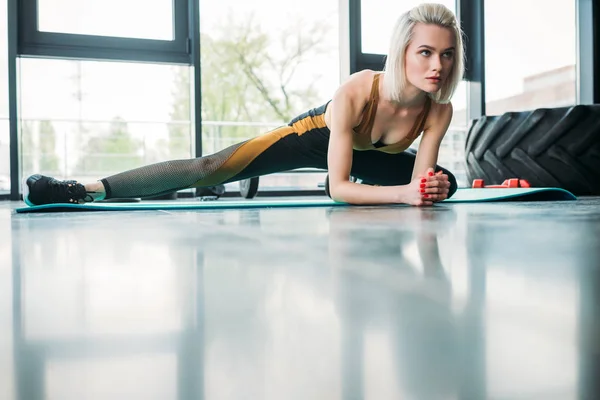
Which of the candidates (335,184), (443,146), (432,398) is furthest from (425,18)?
(443,146)

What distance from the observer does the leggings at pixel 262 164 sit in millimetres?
1851

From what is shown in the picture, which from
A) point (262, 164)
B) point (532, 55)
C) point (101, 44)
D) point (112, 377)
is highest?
point (532, 55)

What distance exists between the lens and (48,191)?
5.46 feet

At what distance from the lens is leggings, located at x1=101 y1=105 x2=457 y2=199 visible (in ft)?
6.07

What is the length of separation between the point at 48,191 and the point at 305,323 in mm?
1565

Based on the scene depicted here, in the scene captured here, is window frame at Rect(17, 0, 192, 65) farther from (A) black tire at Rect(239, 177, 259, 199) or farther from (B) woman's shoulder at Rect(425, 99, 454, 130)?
(B) woman's shoulder at Rect(425, 99, 454, 130)

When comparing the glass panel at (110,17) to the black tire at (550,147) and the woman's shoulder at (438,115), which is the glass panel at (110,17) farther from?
the woman's shoulder at (438,115)

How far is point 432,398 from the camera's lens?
0.20 m

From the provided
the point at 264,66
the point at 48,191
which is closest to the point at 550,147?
the point at 48,191

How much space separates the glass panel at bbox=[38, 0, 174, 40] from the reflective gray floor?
3.15 meters

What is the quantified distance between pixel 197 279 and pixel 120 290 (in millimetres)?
66

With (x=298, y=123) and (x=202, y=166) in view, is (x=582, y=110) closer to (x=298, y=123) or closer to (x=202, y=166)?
(x=298, y=123)

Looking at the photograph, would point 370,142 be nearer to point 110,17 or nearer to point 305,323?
point 305,323

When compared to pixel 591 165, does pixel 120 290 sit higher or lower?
lower
